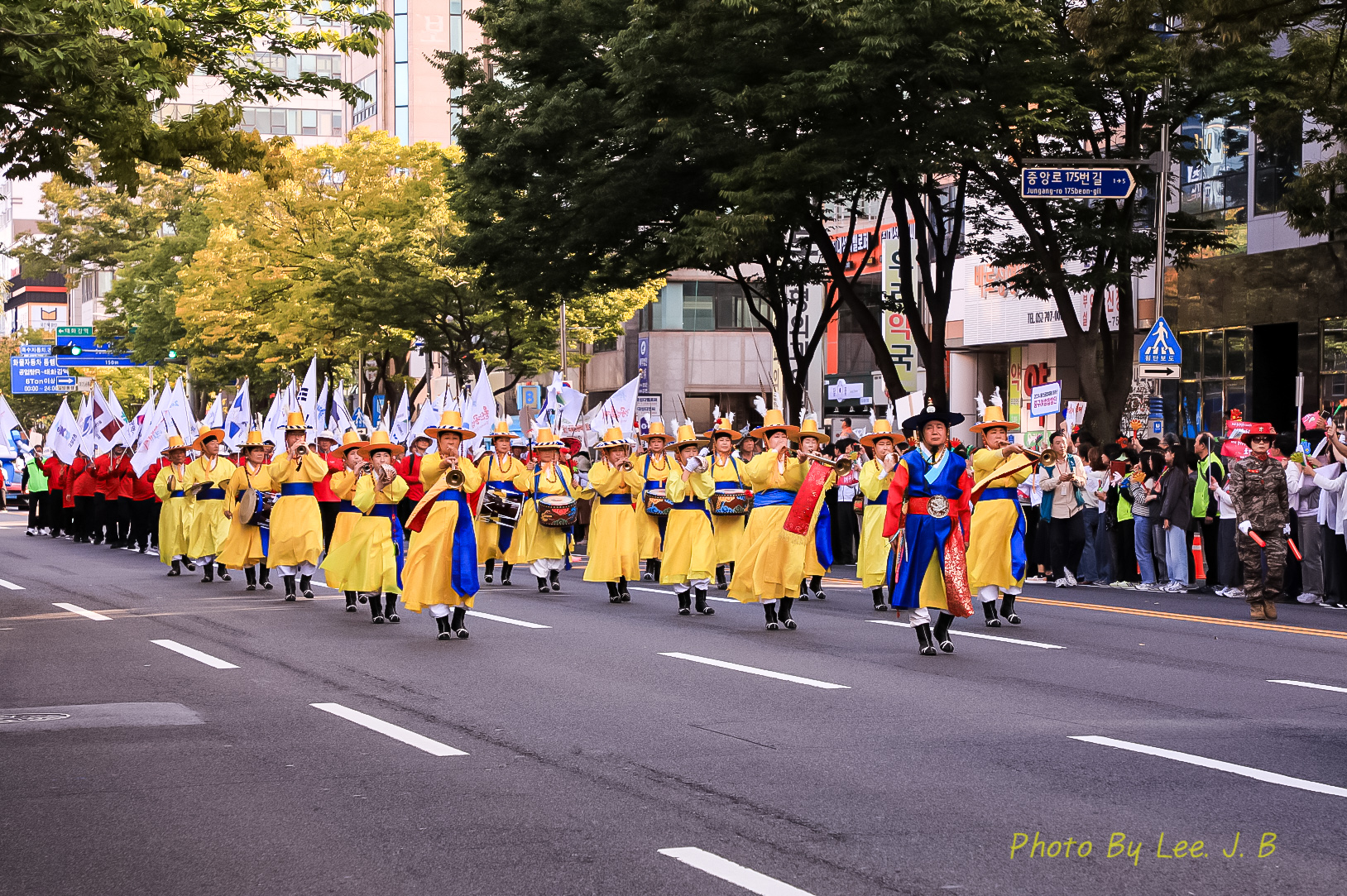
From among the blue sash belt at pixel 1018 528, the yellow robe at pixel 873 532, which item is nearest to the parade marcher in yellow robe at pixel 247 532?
the yellow robe at pixel 873 532

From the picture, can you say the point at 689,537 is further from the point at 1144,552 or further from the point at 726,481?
the point at 1144,552

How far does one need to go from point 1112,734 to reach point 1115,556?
38.1 feet

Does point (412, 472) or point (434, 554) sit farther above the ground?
point (412, 472)

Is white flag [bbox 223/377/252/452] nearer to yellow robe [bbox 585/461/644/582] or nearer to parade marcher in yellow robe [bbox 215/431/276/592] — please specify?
parade marcher in yellow robe [bbox 215/431/276/592]

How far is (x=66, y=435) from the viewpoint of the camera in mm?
31516

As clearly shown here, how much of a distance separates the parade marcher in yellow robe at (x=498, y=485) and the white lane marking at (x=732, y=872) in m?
10.2

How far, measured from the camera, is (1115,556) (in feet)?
66.8

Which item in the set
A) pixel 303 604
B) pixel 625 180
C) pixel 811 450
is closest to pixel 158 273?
pixel 625 180

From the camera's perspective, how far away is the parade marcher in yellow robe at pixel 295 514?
1778 centimetres

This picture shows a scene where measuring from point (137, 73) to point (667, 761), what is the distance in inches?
283

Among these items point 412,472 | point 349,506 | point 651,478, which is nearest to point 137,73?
point 412,472

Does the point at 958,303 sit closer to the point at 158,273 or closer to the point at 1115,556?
the point at 1115,556

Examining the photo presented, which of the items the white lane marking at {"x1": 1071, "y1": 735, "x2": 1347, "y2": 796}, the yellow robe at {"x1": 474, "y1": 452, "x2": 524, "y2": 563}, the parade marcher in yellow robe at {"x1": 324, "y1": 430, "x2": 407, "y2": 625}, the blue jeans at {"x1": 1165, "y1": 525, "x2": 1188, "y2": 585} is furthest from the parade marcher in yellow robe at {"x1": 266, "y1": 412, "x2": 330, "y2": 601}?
the white lane marking at {"x1": 1071, "y1": 735, "x2": 1347, "y2": 796}

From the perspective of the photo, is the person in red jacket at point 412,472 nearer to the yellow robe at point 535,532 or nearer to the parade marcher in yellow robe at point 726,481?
the parade marcher in yellow robe at point 726,481
